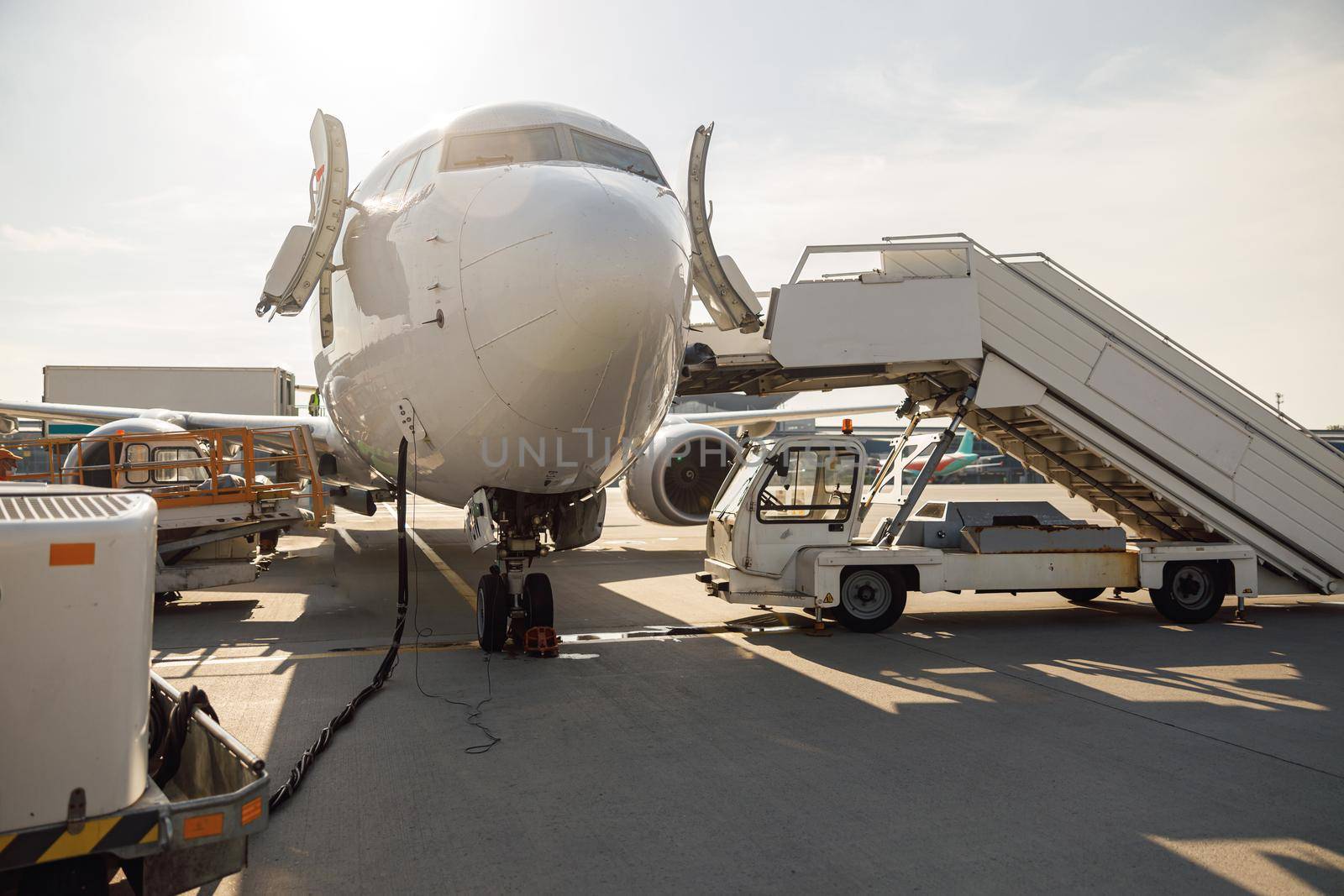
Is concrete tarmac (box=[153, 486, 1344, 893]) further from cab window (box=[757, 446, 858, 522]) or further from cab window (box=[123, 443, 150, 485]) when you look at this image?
cab window (box=[123, 443, 150, 485])

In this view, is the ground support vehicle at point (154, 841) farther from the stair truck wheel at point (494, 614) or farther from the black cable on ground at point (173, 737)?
the stair truck wheel at point (494, 614)

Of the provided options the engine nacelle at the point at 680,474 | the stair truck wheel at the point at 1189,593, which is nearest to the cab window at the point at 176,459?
the engine nacelle at the point at 680,474

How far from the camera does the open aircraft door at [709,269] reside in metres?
7.45

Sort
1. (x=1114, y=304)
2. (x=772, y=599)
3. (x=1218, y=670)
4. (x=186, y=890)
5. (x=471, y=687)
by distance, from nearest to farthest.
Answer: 1. (x=186, y=890)
2. (x=471, y=687)
3. (x=1218, y=670)
4. (x=772, y=599)
5. (x=1114, y=304)

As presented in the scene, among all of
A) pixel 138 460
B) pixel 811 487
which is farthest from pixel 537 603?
pixel 138 460

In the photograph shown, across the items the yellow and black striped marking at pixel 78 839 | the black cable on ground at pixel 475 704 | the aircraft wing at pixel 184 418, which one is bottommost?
the black cable on ground at pixel 475 704

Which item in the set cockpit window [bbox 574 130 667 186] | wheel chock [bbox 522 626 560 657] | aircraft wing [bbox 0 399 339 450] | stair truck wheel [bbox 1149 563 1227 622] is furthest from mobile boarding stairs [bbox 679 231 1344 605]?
aircraft wing [bbox 0 399 339 450]

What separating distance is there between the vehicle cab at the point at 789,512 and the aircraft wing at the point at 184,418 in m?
5.16

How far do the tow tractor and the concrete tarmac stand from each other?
38 centimetres

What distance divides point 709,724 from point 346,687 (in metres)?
2.45

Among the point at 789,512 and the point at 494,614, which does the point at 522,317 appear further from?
the point at 789,512

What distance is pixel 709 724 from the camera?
211 inches

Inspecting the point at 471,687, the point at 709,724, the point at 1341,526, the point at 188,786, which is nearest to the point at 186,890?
the point at 188,786

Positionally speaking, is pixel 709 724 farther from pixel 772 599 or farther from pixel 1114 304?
pixel 1114 304
